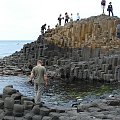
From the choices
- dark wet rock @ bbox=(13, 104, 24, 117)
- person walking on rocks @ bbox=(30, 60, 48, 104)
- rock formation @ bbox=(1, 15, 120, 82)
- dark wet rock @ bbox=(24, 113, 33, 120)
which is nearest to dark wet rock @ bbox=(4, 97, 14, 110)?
dark wet rock @ bbox=(13, 104, 24, 117)

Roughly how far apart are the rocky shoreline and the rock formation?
19222mm

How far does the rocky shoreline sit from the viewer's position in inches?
658

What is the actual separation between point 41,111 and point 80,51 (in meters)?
33.9

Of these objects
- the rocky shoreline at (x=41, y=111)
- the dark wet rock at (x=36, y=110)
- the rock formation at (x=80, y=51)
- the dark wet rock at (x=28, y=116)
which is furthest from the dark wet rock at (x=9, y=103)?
the rock formation at (x=80, y=51)

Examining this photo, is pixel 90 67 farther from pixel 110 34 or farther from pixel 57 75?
pixel 110 34

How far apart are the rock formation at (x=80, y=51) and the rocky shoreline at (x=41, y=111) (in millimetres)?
19222

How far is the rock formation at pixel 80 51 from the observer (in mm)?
40250

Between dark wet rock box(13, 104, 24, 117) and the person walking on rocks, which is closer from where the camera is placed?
dark wet rock box(13, 104, 24, 117)

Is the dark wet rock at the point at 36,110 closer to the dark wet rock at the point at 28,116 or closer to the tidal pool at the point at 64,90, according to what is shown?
the dark wet rock at the point at 28,116

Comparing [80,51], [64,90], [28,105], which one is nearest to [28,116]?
[28,105]

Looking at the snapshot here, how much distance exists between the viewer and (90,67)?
4156 centimetres

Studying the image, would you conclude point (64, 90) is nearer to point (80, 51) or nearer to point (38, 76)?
point (38, 76)

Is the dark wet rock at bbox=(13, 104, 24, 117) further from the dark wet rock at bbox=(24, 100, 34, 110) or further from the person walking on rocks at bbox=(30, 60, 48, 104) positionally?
the person walking on rocks at bbox=(30, 60, 48, 104)

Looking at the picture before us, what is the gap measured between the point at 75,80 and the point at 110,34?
1362cm
